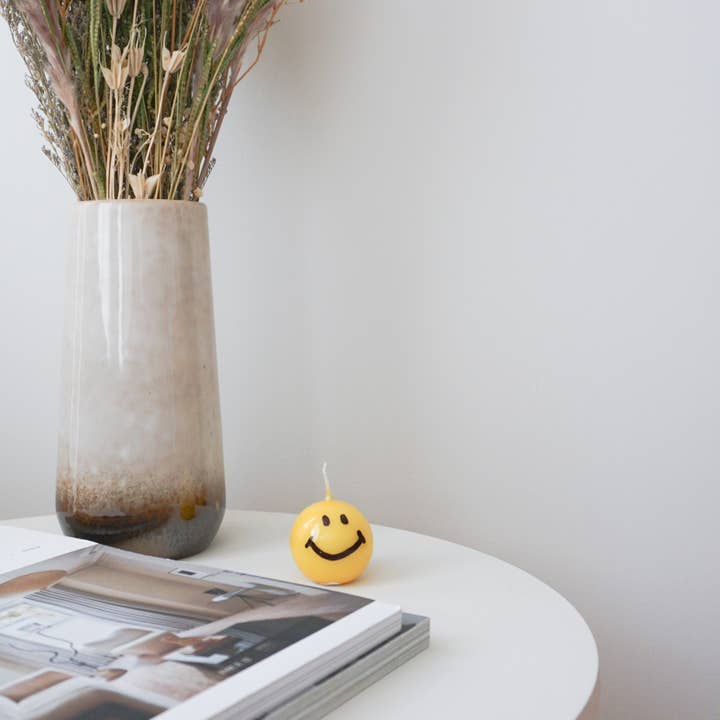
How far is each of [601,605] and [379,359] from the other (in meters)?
0.39

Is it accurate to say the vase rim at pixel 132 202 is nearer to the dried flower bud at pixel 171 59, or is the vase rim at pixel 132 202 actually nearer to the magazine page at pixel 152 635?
the dried flower bud at pixel 171 59

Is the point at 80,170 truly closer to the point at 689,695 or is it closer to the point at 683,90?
the point at 683,90

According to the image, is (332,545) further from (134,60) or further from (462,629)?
(134,60)

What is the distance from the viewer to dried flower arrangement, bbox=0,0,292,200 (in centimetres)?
83

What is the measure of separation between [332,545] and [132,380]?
24 centimetres

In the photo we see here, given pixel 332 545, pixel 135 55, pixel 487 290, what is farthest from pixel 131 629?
pixel 487 290

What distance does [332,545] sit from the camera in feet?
2.52

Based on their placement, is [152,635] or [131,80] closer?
[152,635]

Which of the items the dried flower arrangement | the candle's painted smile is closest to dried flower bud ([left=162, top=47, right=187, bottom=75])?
the dried flower arrangement

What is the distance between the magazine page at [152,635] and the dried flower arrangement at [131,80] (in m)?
0.35

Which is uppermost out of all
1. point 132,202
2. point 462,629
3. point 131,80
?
point 131,80

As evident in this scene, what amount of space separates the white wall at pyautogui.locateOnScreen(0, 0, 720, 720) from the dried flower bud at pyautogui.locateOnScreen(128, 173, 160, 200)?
33 centimetres

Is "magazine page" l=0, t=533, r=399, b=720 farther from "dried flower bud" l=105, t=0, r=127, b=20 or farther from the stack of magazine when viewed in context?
"dried flower bud" l=105, t=0, r=127, b=20

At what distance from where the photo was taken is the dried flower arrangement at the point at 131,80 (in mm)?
829
